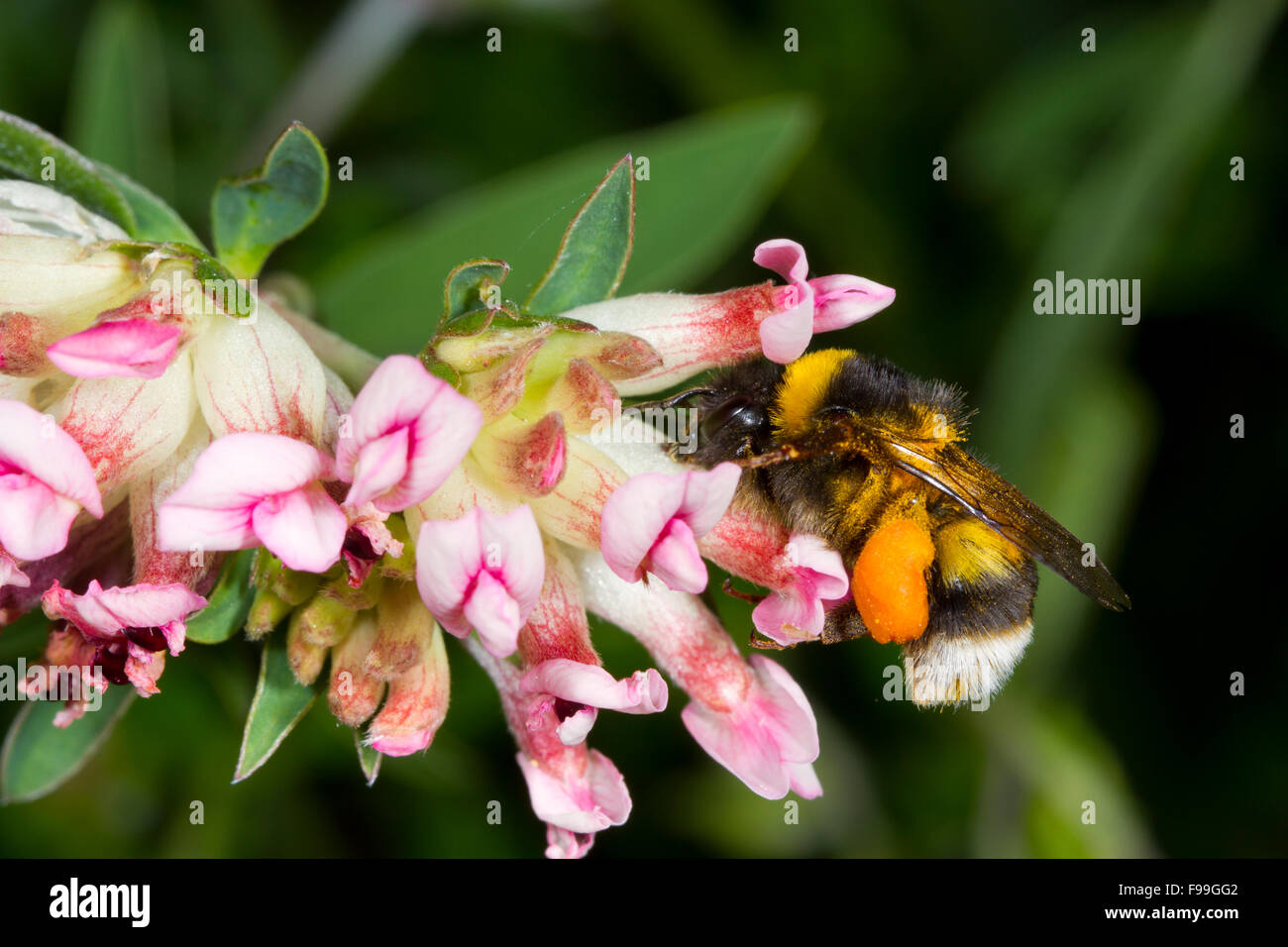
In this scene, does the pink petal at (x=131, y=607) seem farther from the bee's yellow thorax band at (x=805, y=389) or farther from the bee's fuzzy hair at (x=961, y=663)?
the bee's fuzzy hair at (x=961, y=663)

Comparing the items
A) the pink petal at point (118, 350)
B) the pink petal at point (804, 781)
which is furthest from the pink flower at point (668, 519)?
the pink petal at point (118, 350)

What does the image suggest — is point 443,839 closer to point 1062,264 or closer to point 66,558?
point 66,558

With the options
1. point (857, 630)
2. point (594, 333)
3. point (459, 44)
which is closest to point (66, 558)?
point (594, 333)

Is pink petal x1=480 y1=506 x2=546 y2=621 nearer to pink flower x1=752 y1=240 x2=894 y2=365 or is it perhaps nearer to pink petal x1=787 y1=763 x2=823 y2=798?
pink flower x1=752 y1=240 x2=894 y2=365

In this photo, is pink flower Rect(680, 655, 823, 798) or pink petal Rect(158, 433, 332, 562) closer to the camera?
pink petal Rect(158, 433, 332, 562)

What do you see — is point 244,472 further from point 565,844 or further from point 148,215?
point 148,215

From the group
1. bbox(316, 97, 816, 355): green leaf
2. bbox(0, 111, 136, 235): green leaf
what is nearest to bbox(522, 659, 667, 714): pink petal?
bbox(0, 111, 136, 235): green leaf
